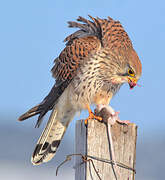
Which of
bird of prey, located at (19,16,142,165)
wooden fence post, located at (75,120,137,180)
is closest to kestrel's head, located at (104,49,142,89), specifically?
bird of prey, located at (19,16,142,165)

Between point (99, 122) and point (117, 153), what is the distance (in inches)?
10.3

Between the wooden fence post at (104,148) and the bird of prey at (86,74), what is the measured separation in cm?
114

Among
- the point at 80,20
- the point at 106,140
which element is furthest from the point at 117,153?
the point at 80,20

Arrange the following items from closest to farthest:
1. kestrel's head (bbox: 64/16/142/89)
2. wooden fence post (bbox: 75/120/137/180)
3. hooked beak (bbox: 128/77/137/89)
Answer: wooden fence post (bbox: 75/120/137/180) → hooked beak (bbox: 128/77/137/89) → kestrel's head (bbox: 64/16/142/89)

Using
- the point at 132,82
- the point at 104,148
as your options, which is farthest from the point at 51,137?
the point at 104,148

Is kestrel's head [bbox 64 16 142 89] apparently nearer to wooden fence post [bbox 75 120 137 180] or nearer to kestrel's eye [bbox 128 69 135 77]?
kestrel's eye [bbox 128 69 135 77]

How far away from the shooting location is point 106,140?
2.61 m

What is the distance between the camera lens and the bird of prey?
13.0ft

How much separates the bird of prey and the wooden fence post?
1142mm

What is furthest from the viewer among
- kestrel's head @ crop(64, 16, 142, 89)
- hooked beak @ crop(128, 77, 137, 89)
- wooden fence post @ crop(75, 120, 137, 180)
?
kestrel's head @ crop(64, 16, 142, 89)

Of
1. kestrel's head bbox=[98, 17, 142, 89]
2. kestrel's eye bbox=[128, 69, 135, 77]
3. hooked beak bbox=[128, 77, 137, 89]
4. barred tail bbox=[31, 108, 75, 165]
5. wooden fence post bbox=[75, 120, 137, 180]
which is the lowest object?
wooden fence post bbox=[75, 120, 137, 180]

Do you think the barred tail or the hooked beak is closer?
the hooked beak

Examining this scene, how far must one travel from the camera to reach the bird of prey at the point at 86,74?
3951 mm

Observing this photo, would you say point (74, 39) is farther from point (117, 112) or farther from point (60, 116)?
point (117, 112)
